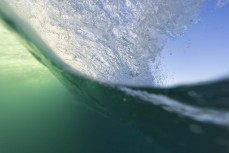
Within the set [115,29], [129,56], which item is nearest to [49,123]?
[129,56]

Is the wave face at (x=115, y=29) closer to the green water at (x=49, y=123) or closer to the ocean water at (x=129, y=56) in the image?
the ocean water at (x=129, y=56)

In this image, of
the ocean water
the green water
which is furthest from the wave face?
the green water

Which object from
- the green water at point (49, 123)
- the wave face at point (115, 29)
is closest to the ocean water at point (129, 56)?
the wave face at point (115, 29)

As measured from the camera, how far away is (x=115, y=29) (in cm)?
525

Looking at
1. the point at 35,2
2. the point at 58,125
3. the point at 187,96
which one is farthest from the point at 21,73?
the point at 187,96

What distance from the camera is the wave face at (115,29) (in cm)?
501

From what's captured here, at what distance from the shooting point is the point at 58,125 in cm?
1278

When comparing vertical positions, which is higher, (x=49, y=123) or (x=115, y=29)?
(x=49, y=123)

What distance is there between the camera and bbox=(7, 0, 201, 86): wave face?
16.4 ft

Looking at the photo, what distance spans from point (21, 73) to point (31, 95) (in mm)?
4203

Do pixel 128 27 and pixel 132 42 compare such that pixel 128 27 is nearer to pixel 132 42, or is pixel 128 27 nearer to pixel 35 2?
pixel 132 42

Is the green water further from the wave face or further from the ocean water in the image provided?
the wave face

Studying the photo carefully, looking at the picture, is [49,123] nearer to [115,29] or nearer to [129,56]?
[129,56]

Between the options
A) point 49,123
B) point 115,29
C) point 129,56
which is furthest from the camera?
point 49,123
